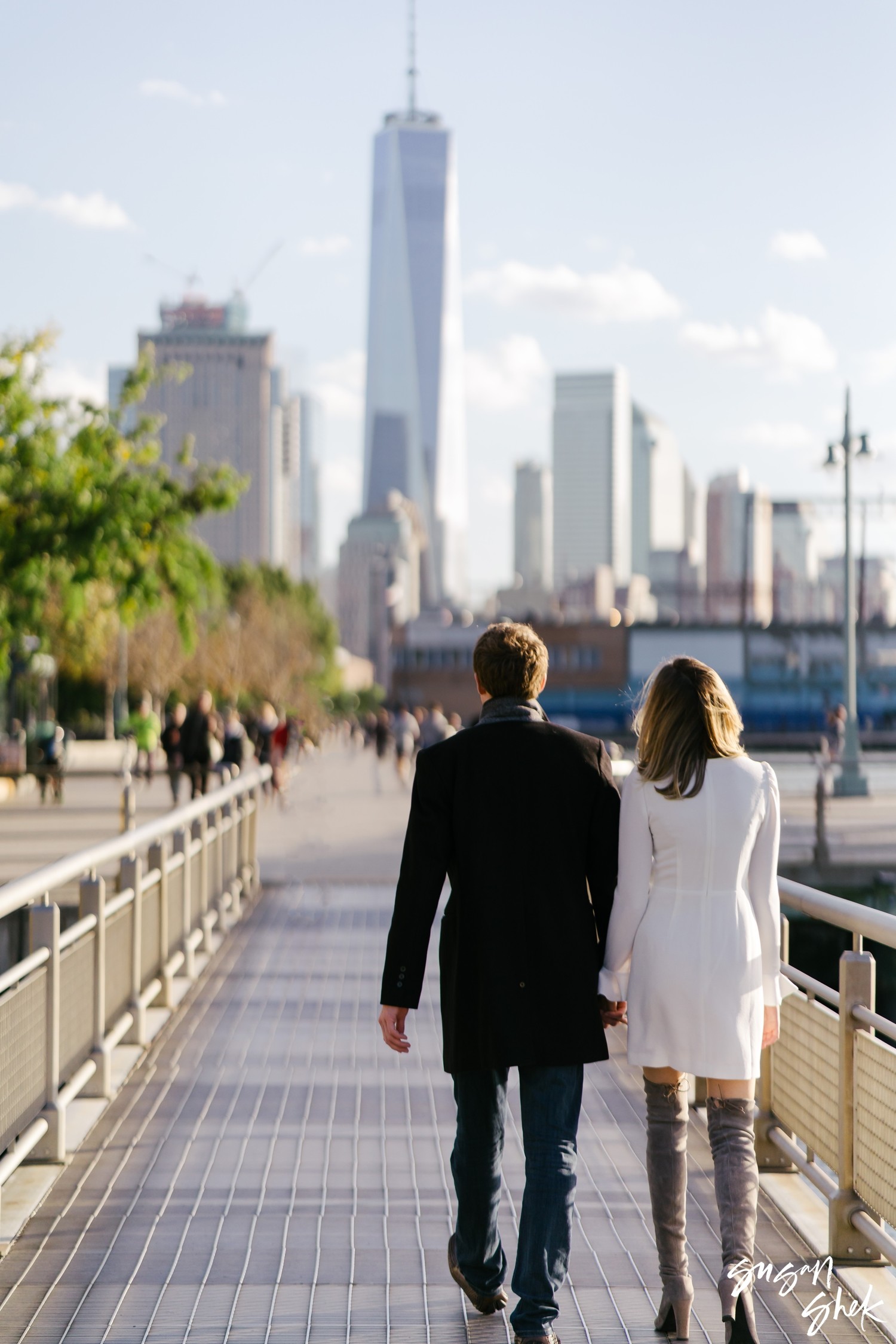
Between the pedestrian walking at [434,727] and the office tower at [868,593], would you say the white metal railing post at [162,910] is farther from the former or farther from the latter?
the office tower at [868,593]

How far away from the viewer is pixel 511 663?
402 cm

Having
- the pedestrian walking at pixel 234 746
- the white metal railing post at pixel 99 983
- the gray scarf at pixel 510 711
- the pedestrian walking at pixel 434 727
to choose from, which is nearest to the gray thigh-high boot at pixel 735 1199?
the gray scarf at pixel 510 711

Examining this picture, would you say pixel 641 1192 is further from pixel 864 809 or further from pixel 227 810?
pixel 864 809

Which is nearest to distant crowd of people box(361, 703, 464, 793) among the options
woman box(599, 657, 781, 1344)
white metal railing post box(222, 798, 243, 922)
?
white metal railing post box(222, 798, 243, 922)

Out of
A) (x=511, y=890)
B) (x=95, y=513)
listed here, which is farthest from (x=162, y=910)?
(x=95, y=513)

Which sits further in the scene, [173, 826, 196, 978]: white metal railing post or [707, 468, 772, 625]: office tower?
[707, 468, 772, 625]: office tower

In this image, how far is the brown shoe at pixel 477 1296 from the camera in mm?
4121

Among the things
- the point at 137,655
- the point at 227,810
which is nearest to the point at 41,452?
the point at 227,810

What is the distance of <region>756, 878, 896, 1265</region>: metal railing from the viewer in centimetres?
409

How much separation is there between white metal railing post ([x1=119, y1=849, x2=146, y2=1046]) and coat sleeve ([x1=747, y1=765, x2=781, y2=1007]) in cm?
405

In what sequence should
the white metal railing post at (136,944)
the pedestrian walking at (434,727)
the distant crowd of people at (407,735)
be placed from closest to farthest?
the white metal railing post at (136,944) → the pedestrian walking at (434,727) → the distant crowd of people at (407,735)

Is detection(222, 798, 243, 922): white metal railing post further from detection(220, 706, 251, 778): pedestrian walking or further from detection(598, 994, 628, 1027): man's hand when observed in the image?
detection(220, 706, 251, 778): pedestrian walking

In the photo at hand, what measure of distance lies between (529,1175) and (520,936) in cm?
61

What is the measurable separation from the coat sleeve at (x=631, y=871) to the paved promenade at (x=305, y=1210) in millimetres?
247
